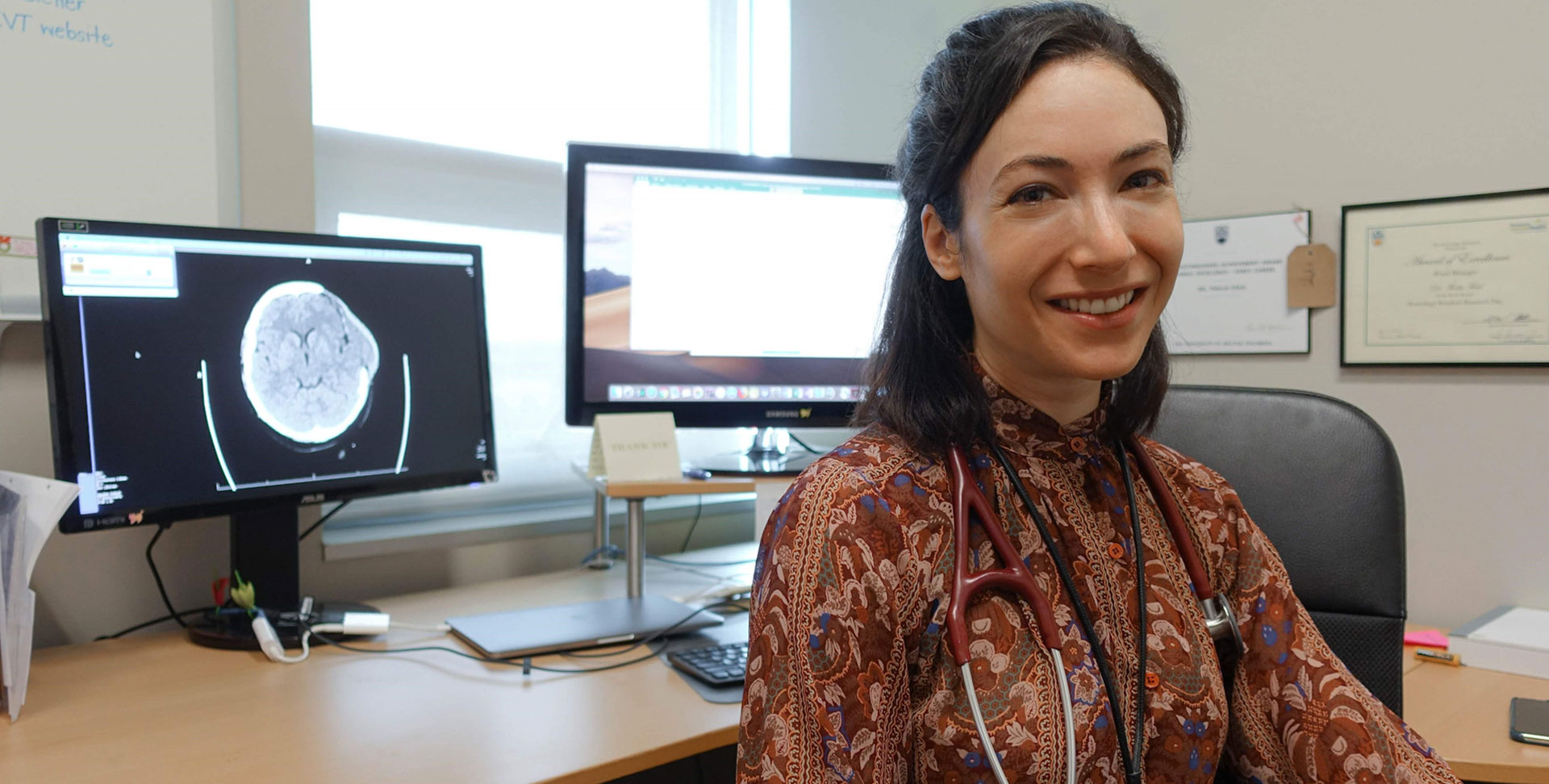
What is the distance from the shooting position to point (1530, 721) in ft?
3.51

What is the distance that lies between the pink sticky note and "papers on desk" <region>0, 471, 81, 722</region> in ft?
5.57

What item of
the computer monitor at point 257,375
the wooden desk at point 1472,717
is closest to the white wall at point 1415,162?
the wooden desk at point 1472,717

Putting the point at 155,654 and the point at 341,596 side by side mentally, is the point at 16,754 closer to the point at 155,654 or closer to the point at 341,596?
the point at 155,654

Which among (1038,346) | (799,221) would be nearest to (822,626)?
(1038,346)

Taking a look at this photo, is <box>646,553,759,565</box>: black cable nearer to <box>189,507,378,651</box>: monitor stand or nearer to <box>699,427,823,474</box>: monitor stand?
<box>699,427,823,474</box>: monitor stand

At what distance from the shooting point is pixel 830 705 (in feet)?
2.47

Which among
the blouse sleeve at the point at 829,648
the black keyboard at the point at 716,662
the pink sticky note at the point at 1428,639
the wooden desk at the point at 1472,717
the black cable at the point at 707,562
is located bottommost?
the wooden desk at the point at 1472,717

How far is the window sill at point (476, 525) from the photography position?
1537 mm

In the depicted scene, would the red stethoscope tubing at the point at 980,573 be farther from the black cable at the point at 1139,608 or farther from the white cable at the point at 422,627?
the white cable at the point at 422,627

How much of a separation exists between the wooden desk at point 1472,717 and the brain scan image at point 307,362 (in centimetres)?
134

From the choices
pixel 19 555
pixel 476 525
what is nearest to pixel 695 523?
pixel 476 525

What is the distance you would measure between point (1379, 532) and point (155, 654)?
142 cm

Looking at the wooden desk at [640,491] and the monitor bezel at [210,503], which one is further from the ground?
the monitor bezel at [210,503]

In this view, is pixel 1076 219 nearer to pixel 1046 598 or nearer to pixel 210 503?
pixel 1046 598
